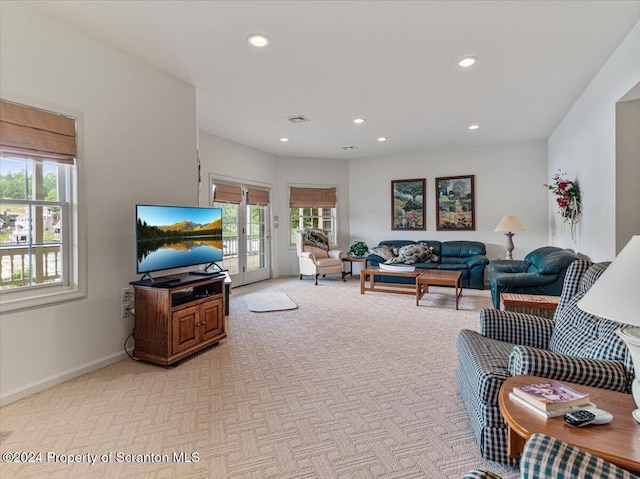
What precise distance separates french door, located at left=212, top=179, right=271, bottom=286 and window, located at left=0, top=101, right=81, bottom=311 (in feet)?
10.3

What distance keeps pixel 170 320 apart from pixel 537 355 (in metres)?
2.58

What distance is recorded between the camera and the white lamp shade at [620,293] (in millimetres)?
1068

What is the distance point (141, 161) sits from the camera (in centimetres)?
324

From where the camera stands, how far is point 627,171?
3.09 meters

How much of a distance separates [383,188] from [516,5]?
17.6 feet

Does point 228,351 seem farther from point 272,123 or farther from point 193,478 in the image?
point 272,123

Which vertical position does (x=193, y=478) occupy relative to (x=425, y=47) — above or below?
below

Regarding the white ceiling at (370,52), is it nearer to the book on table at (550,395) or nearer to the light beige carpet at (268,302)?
the book on table at (550,395)

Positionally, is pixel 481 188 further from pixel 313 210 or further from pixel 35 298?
pixel 35 298

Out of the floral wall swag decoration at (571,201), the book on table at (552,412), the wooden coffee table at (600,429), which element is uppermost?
the floral wall swag decoration at (571,201)

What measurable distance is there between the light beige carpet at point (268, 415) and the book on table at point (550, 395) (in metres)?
0.64

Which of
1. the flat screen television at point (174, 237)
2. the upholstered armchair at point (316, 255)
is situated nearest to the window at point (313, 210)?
the upholstered armchair at point (316, 255)

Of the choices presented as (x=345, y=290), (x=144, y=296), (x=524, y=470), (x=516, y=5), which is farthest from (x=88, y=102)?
(x=345, y=290)

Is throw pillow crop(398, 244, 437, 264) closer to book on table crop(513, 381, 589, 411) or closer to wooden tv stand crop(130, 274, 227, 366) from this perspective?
wooden tv stand crop(130, 274, 227, 366)
